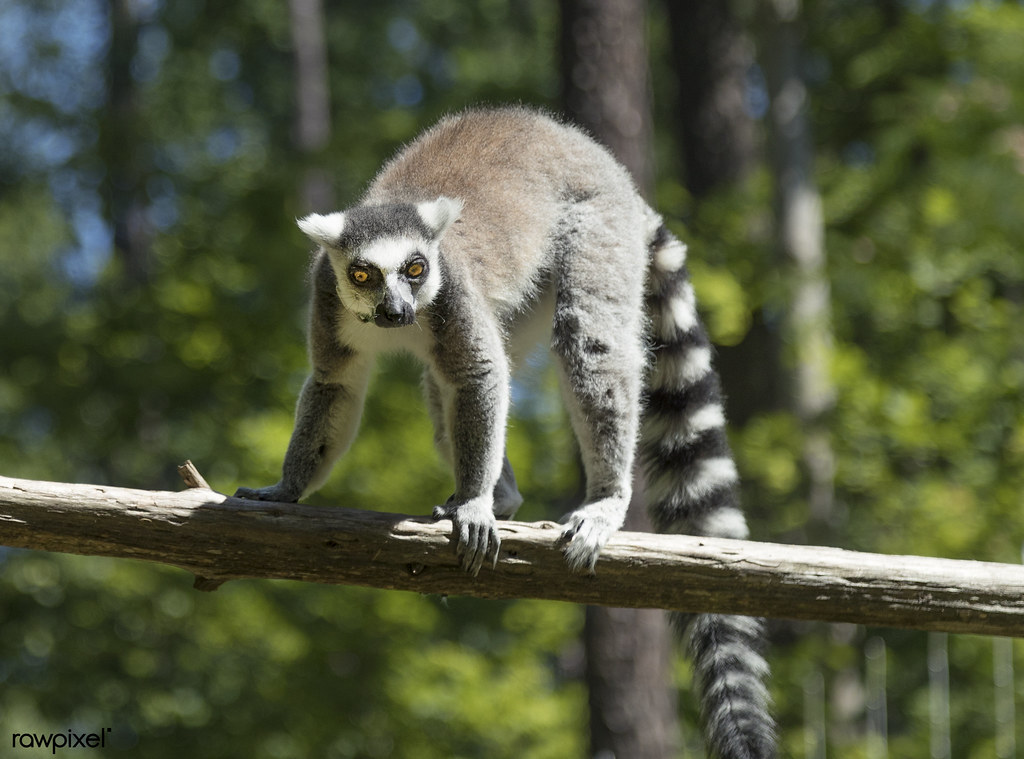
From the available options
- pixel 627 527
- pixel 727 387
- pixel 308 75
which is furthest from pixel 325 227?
pixel 308 75

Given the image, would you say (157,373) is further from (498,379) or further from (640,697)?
(498,379)

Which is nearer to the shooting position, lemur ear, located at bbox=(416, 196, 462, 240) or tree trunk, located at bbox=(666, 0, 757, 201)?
lemur ear, located at bbox=(416, 196, 462, 240)

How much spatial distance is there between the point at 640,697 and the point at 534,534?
14.6 ft

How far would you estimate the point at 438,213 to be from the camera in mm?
4113

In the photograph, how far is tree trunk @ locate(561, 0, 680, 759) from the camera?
768 cm

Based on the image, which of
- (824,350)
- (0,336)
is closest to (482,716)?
(824,350)

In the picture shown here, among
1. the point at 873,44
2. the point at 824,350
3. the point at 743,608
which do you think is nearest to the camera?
the point at 743,608

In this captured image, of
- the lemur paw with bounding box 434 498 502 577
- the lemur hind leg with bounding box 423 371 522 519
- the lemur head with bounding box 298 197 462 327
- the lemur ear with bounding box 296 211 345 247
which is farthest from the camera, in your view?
the lemur hind leg with bounding box 423 371 522 519

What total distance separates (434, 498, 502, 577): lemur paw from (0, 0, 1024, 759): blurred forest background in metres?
1.94

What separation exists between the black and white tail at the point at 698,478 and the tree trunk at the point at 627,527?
2.44 m


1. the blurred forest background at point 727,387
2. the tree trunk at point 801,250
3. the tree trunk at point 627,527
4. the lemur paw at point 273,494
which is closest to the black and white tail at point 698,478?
the blurred forest background at point 727,387

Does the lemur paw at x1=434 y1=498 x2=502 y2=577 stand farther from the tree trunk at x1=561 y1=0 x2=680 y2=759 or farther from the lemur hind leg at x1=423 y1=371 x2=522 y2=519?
the tree trunk at x1=561 y1=0 x2=680 y2=759

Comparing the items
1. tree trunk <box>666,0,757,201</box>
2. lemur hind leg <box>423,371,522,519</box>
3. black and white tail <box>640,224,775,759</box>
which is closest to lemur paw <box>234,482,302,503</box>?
lemur hind leg <box>423,371,522,519</box>

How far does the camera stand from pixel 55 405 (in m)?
10.7
